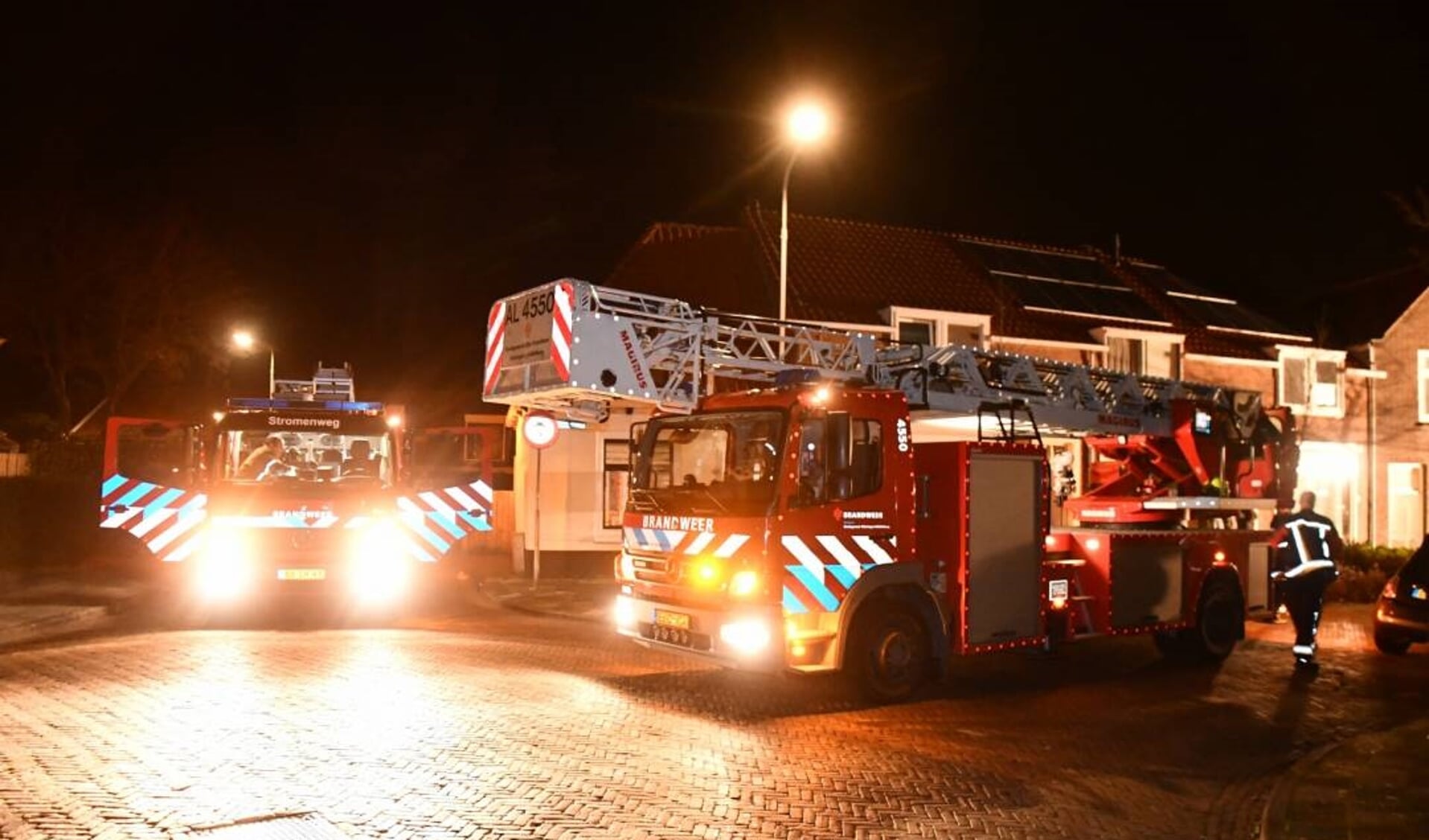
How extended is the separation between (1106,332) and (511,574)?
14.4 m

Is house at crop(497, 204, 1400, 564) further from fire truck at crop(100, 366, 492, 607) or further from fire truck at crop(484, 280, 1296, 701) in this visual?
fire truck at crop(484, 280, 1296, 701)

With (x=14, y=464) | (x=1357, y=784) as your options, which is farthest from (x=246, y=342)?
(x=1357, y=784)

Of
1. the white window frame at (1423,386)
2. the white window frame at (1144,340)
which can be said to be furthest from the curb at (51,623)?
the white window frame at (1423,386)

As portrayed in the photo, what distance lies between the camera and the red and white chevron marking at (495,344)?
1012 cm

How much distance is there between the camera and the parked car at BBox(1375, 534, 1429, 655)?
12.9 metres

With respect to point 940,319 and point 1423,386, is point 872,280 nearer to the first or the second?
point 940,319

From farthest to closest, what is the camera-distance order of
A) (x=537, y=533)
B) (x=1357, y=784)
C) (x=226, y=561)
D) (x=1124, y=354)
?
(x=1124, y=354), (x=537, y=533), (x=226, y=561), (x=1357, y=784)

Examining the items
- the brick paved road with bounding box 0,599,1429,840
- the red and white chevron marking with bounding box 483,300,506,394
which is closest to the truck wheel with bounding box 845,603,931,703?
the brick paved road with bounding box 0,599,1429,840

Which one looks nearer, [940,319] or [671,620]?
[671,620]

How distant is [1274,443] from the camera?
46.1ft

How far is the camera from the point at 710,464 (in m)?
9.80

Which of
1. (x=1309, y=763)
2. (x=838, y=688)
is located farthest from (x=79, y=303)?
(x=1309, y=763)

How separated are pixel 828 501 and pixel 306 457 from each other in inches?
294

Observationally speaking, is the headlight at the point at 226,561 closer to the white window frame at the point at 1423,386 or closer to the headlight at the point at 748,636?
the headlight at the point at 748,636
